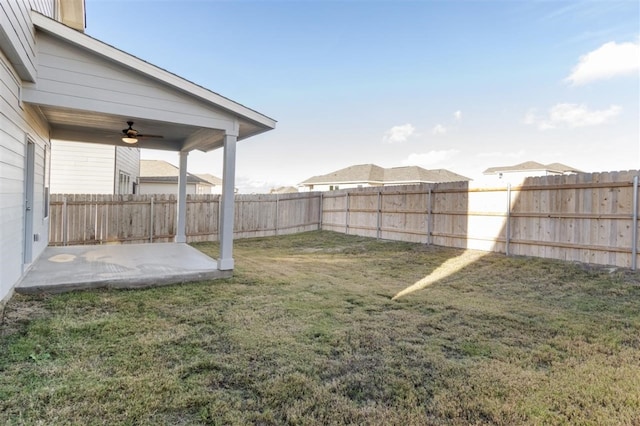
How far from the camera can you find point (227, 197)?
237 inches

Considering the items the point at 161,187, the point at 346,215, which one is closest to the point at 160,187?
the point at 161,187

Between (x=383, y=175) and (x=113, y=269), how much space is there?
26.0 m

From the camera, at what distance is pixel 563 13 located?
9.88 metres

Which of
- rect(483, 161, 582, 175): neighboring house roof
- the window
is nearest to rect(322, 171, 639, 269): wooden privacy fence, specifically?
the window

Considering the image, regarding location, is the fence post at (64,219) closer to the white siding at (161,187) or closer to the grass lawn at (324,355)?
the grass lawn at (324,355)

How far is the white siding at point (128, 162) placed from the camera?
13902 mm

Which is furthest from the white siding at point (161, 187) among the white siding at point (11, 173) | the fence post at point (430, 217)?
the white siding at point (11, 173)

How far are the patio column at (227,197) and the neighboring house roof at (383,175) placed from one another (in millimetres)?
22955

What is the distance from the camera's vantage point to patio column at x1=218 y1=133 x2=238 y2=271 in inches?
236

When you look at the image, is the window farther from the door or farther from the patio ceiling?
the door

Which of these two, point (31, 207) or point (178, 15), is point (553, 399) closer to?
point (31, 207)

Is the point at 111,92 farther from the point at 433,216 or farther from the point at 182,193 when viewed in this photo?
the point at 433,216

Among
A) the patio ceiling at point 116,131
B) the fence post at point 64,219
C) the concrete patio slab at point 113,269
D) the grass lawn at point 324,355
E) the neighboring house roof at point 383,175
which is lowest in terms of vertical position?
the grass lawn at point 324,355

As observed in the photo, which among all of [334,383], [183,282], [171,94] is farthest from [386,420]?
[171,94]
